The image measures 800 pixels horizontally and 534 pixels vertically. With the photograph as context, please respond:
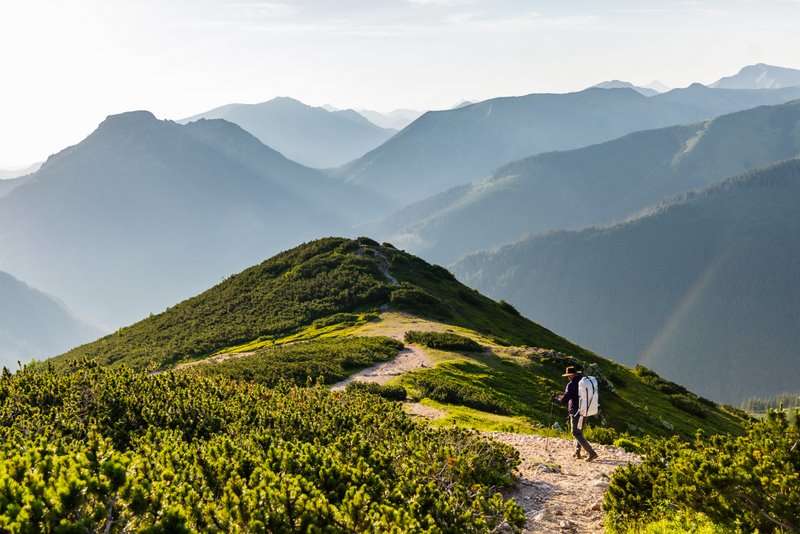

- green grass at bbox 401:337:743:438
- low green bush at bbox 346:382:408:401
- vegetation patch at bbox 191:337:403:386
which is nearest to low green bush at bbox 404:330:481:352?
green grass at bbox 401:337:743:438

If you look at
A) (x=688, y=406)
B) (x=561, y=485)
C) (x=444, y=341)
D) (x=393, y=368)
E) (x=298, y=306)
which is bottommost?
(x=561, y=485)

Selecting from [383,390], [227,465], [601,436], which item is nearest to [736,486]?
[227,465]

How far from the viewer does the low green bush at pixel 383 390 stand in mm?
30844

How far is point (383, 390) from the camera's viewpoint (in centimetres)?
A: 3136

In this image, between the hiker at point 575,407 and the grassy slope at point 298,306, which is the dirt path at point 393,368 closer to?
the grassy slope at point 298,306

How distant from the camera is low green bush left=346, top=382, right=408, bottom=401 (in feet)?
101

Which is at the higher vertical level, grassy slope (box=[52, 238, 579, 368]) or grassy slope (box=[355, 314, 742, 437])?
grassy slope (box=[52, 238, 579, 368])

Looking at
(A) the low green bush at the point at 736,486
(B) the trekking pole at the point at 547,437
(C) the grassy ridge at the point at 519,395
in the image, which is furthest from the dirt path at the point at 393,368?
(A) the low green bush at the point at 736,486

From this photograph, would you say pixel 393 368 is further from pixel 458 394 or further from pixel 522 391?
pixel 522 391

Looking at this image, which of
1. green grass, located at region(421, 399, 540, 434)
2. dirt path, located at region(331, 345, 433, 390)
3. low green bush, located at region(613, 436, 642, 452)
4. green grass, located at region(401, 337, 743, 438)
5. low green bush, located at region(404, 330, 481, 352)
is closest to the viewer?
low green bush, located at region(613, 436, 642, 452)

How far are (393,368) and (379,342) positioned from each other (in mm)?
6013

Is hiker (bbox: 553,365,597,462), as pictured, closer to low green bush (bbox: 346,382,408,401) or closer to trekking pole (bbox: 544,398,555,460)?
trekking pole (bbox: 544,398,555,460)

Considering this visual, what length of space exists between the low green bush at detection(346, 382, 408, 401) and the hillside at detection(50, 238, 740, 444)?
0.99 metres

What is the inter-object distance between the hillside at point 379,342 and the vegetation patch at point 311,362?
112 mm
